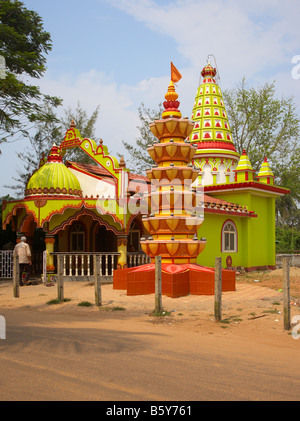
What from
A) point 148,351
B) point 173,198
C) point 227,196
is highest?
point 227,196

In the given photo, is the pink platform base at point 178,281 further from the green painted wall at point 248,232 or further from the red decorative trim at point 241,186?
the red decorative trim at point 241,186

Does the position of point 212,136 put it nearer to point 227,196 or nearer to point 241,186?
point 227,196

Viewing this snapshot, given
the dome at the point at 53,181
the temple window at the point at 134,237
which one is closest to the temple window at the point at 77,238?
the temple window at the point at 134,237

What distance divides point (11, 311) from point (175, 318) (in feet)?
12.9

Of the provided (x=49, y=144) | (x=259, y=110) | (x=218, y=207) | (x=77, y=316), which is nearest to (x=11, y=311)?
(x=77, y=316)

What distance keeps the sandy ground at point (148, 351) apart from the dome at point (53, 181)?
5748mm

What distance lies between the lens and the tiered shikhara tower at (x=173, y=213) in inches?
511

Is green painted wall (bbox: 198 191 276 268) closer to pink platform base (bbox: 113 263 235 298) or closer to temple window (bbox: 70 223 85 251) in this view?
pink platform base (bbox: 113 263 235 298)

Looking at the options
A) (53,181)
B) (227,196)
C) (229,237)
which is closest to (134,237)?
(229,237)

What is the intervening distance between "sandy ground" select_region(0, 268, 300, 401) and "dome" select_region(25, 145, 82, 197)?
18.9 feet

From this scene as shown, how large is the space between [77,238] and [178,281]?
8.23m

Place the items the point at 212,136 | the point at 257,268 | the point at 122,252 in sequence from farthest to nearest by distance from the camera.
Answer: the point at 212,136 < the point at 257,268 < the point at 122,252

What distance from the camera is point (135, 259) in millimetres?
16938
